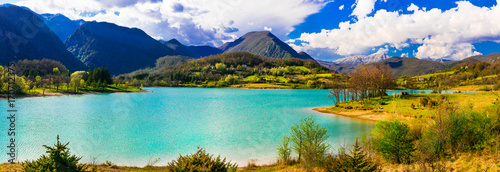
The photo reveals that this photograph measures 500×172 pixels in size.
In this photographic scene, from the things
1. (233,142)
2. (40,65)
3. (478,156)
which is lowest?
(233,142)

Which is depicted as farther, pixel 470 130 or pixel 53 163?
pixel 470 130

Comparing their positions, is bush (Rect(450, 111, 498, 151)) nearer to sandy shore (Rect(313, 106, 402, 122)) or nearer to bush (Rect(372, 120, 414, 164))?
bush (Rect(372, 120, 414, 164))

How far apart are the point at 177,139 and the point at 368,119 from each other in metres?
33.3

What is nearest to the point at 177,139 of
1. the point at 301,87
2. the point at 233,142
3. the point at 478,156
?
the point at 233,142

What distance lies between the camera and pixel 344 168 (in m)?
10.6

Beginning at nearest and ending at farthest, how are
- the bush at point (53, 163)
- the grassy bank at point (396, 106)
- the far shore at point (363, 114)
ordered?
the bush at point (53, 163) < the grassy bank at point (396, 106) < the far shore at point (363, 114)

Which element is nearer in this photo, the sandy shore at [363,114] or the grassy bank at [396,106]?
the grassy bank at [396,106]

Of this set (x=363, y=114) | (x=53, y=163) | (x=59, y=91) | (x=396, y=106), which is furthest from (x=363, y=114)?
(x=59, y=91)

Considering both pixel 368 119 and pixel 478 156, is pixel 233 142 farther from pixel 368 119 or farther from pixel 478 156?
pixel 368 119

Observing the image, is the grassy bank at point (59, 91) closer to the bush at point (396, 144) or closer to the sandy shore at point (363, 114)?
the sandy shore at point (363, 114)

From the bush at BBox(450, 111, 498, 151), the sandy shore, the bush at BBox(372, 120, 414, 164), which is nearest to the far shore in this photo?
the sandy shore

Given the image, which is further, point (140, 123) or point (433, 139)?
point (140, 123)

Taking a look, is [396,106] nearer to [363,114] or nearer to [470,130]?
[363,114]

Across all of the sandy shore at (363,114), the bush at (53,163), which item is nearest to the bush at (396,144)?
the bush at (53,163)
